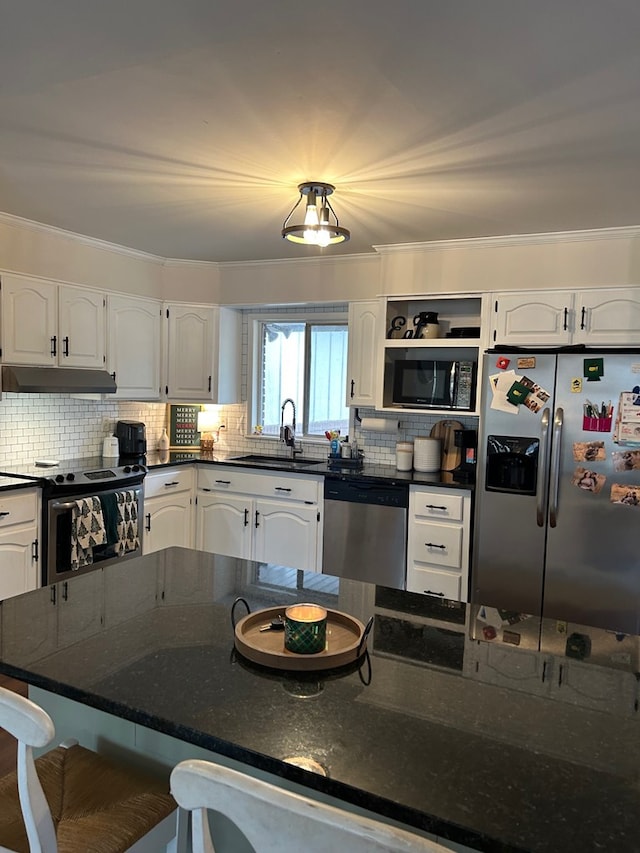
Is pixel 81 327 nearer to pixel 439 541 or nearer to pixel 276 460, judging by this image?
pixel 276 460

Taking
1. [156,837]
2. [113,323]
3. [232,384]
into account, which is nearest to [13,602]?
[156,837]

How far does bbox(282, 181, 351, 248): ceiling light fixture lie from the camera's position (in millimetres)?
2523

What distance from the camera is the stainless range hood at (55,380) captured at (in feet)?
11.8

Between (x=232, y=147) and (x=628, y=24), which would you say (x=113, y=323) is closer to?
(x=232, y=147)

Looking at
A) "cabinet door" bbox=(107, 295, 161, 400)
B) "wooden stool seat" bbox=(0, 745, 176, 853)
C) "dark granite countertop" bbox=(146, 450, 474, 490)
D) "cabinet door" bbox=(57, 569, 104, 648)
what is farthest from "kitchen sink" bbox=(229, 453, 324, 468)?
"wooden stool seat" bbox=(0, 745, 176, 853)

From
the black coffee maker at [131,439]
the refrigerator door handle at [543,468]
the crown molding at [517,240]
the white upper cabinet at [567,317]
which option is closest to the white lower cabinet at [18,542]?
the black coffee maker at [131,439]

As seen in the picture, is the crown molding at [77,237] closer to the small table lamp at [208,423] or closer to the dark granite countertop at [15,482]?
the small table lamp at [208,423]

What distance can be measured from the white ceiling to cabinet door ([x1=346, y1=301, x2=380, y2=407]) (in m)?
1.02

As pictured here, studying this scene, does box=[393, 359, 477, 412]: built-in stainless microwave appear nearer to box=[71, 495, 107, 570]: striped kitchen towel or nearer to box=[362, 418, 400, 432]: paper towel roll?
box=[362, 418, 400, 432]: paper towel roll

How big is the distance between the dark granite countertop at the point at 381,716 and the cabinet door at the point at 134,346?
2845 millimetres

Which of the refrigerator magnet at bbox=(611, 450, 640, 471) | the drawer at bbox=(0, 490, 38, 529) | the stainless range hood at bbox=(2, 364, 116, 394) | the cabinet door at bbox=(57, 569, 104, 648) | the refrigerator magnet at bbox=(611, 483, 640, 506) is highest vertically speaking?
the stainless range hood at bbox=(2, 364, 116, 394)

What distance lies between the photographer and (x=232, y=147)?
7.82 ft

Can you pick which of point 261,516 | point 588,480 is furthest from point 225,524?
point 588,480

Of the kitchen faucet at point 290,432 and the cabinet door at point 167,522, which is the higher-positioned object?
the kitchen faucet at point 290,432
